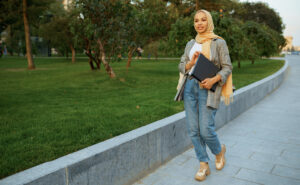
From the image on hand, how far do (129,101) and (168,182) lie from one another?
173 inches

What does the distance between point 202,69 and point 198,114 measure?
0.56 meters

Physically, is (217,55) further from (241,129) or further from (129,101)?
(129,101)

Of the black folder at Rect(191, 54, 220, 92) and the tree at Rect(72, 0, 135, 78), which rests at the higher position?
the tree at Rect(72, 0, 135, 78)

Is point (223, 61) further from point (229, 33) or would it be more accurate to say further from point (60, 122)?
point (229, 33)

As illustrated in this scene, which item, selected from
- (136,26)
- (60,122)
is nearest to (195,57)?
(60,122)

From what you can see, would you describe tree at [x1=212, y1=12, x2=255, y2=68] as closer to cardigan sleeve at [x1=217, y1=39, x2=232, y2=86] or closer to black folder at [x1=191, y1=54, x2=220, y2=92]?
cardigan sleeve at [x1=217, y1=39, x2=232, y2=86]

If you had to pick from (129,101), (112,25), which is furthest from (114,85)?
(129,101)

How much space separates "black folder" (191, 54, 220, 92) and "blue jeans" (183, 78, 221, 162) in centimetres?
19

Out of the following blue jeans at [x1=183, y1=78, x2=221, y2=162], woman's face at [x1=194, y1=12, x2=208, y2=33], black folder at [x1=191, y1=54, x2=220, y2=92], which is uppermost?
woman's face at [x1=194, y1=12, x2=208, y2=33]

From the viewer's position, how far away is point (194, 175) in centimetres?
354

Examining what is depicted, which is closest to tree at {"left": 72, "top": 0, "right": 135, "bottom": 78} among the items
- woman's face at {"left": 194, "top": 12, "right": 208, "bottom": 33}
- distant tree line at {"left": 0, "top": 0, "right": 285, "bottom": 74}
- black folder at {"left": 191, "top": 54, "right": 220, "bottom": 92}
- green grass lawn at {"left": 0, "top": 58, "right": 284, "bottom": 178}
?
distant tree line at {"left": 0, "top": 0, "right": 285, "bottom": 74}

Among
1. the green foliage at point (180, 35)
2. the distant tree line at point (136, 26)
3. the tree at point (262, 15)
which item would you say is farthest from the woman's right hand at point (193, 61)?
the tree at point (262, 15)

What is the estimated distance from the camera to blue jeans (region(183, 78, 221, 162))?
313 centimetres

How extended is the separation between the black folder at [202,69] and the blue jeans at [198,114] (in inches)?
7.3
